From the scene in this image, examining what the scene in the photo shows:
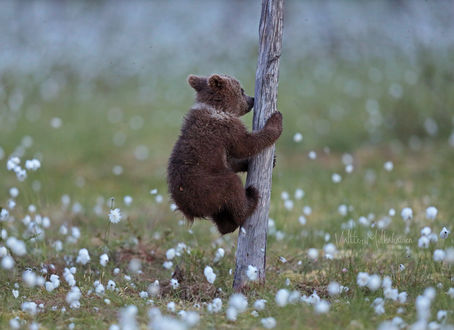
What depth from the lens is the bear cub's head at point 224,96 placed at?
16.0 feet

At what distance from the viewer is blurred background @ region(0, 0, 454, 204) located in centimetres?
1039

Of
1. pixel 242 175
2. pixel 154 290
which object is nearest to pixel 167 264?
pixel 154 290

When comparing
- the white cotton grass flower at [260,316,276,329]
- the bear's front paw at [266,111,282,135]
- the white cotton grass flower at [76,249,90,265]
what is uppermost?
the bear's front paw at [266,111,282,135]

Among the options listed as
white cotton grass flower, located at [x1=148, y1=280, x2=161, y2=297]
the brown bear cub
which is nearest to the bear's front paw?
the brown bear cub

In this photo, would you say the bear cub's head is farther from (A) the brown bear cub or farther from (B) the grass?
(B) the grass

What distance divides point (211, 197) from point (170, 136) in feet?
25.0

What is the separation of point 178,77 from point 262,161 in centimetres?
1300

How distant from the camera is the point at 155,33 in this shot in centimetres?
2100

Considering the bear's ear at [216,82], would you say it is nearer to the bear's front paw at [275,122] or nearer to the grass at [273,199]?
the bear's front paw at [275,122]

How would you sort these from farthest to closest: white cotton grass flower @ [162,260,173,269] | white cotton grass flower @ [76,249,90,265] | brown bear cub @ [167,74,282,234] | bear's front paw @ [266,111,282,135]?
white cotton grass flower @ [162,260,173,269] < white cotton grass flower @ [76,249,90,265] < bear's front paw @ [266,111,282,135] < brown bear cub @ [167,74,282,234]

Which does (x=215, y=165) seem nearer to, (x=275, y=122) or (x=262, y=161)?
(x=262, y=161)

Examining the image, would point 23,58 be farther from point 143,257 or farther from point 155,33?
point 143,257

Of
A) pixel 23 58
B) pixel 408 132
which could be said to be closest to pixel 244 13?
pixel 23 58

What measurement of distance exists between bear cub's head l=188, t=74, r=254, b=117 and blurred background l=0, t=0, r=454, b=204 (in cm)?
90
